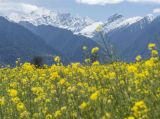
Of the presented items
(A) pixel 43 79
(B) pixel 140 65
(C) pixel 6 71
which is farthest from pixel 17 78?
(B) pixel 140 65

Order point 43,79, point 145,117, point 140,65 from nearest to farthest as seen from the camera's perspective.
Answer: point 145,117 < point 140,65 < point 43,79

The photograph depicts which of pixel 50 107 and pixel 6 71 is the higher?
pixel 6 71

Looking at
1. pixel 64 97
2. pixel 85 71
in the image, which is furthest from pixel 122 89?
pixel 85 71

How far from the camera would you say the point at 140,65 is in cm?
1005

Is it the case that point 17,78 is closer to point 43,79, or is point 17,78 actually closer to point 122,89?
point 43,79

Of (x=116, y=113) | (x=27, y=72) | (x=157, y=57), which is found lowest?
(x=116, y=113)

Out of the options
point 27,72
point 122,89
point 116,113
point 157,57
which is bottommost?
point 116,113

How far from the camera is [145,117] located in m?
4.73

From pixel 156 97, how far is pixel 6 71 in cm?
1014

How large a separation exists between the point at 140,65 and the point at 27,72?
13.6 ft

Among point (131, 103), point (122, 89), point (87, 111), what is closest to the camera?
point (87, 111)

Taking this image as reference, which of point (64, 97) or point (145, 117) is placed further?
point (64, 97)

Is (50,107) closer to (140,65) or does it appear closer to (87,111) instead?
(87,111)

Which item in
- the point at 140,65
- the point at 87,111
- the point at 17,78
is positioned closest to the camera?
the point at 87,111
